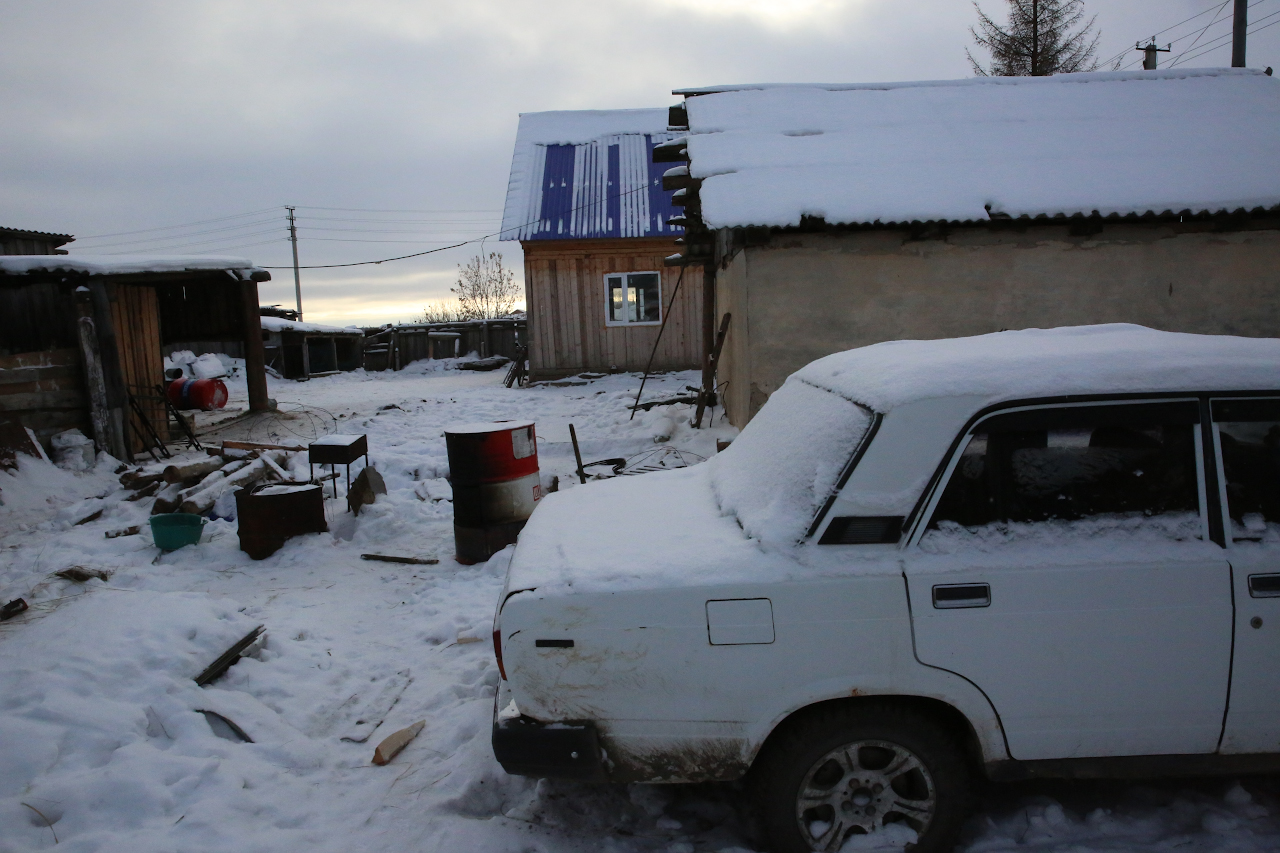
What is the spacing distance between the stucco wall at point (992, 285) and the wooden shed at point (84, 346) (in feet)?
→ 29.0

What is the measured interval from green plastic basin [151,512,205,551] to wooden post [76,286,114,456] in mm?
4760

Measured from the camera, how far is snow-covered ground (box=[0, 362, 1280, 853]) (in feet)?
8.54

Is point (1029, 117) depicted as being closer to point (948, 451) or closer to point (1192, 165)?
point (1192, 165)

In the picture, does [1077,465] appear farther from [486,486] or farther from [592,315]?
[592,315]

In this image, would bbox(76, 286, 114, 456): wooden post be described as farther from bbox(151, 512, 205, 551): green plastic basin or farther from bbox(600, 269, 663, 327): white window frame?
bbox(600, 269, 663, 327): white window frame

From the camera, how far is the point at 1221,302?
8.19 meters

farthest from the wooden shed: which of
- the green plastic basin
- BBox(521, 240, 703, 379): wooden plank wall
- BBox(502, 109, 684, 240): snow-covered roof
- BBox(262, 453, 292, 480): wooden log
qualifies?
BBox(502, 109, 684, 240): snow-covered roof

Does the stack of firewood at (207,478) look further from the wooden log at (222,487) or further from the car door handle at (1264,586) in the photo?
the car door handle at (1264,586)

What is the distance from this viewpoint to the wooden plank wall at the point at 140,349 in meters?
10.7

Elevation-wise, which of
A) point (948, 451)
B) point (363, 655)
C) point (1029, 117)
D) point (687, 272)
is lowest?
point (363, 655)

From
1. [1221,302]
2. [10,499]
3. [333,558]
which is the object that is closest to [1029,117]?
[1221,302]

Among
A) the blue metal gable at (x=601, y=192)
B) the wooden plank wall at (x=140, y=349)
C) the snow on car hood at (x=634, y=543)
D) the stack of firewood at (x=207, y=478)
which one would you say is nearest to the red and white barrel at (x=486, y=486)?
the snow on car hood at (x=634, y=543)

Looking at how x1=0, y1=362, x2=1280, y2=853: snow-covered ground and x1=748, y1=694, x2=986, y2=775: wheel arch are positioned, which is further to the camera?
x1=0, y1=362, x2=1280, y2=853: snow-covered ground

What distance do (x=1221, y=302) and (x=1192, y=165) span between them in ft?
5.36
